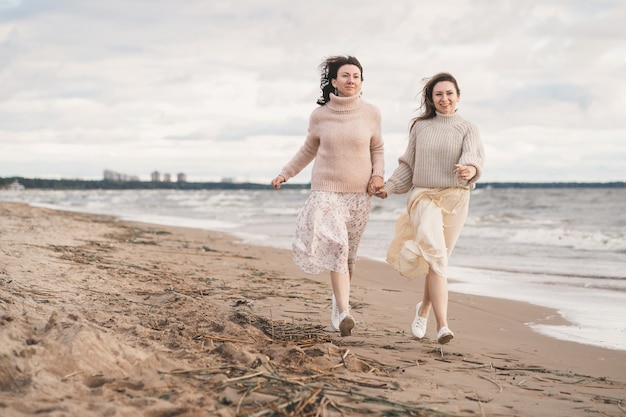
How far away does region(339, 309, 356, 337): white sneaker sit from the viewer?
170 inches

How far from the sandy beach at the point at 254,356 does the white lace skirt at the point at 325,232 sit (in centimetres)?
48

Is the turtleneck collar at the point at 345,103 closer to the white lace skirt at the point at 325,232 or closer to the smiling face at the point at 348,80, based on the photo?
the smiling face at the point at 348,80

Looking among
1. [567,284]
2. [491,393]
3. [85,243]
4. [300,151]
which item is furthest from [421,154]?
[85,243]

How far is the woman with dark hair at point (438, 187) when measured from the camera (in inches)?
176

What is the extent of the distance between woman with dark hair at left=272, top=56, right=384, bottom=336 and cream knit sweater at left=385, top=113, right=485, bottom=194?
10.1 inches

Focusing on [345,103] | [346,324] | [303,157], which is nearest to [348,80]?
[345,103]

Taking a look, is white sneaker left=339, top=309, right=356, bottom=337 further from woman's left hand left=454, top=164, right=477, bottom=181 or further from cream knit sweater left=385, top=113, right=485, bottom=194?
woman's left hand left=454, top=164, right=477, bottom=181

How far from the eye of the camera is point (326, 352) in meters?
3.64

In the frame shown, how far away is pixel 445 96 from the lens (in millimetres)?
4570

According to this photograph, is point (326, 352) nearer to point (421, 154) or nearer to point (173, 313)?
point (173, 313)

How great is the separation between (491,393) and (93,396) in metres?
1.89

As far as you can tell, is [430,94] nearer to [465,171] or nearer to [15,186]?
[465,171]

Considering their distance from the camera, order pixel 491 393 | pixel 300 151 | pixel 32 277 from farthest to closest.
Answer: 1. pixel 32 277
2. pixel 300 151
3. pixel 491 393

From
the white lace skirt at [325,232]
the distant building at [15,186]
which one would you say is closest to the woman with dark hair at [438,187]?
the white lace skirt at [325,232]
